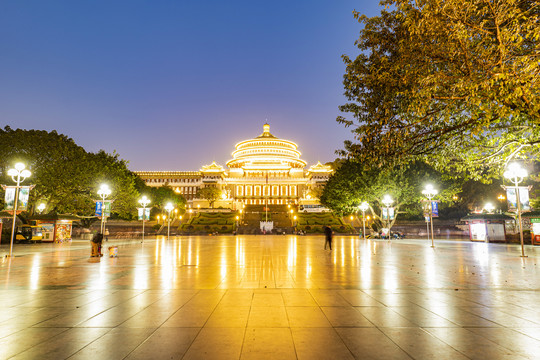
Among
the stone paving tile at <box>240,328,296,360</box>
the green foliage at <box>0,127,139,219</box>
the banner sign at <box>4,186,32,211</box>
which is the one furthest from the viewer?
the green foliage at <box>0,127,139,219</box>

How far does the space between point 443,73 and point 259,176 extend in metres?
100

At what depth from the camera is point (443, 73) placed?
920 centimetres

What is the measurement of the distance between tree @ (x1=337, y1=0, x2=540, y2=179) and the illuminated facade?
281ft

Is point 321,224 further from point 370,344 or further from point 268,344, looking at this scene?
point 268,344

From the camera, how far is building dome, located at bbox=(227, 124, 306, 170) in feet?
366

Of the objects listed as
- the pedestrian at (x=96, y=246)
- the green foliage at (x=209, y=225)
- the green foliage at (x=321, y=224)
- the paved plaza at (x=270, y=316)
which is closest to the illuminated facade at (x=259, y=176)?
the green foliage at (x=321, y=224)

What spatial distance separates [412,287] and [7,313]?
9791 mm

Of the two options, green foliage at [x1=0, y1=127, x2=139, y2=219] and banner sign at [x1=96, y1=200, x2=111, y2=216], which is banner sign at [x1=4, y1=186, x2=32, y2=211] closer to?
banner sign at [x1=96, y1=200, x2=111, y2=216]

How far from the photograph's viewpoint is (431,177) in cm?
4081

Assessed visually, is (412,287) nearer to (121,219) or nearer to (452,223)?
(452,223)

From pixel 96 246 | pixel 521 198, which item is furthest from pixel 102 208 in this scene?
pixel 521 198

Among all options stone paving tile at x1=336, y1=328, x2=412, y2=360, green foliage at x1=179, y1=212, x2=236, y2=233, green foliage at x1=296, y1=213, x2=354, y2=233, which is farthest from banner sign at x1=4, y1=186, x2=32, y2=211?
green foliage at x1=296, y1=213, x2=354, y2=233

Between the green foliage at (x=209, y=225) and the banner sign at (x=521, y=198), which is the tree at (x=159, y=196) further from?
the banner sign at (x=521, y=198)

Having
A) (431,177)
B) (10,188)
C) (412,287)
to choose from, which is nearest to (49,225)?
(10,188)
